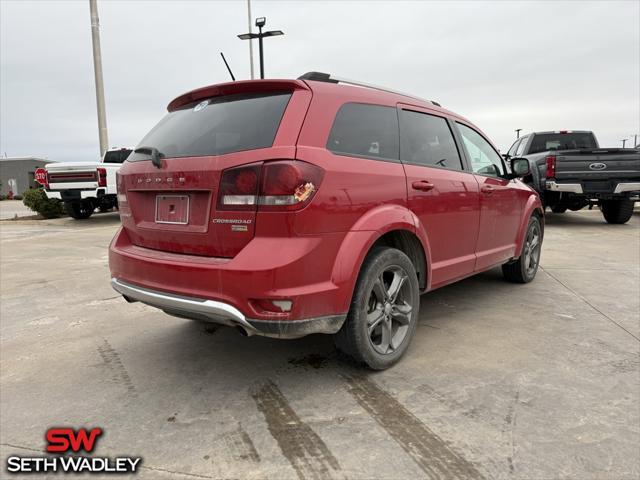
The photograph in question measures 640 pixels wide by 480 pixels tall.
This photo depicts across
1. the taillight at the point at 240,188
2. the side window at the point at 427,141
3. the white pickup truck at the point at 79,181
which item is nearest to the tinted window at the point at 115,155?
the white pickup truck at the point at 79,181

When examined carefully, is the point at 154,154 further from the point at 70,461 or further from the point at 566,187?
the point at 566,187

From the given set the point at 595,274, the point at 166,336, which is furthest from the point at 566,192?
the point at 166,336

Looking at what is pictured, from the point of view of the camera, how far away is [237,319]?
2311 millimetres

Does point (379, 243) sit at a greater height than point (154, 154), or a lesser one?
lesser

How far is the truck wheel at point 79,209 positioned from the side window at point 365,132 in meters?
11.9

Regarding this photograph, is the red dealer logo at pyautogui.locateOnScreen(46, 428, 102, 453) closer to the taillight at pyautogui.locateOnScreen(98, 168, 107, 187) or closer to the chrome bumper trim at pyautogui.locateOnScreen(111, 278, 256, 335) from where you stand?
the chrome bumper trim at pyautogui.locateOnScreen(111, 278, 256, 335)

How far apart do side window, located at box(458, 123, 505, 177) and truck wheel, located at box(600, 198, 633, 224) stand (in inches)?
298

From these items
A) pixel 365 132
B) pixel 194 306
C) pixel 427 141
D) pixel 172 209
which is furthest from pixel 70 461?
pixel 427 141

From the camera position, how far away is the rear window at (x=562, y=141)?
11125 millimetres

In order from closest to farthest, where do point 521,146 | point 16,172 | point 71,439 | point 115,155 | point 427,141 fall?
point 71,439 → point 427,141 → point 521,146 → point 115,155 → point 16,172

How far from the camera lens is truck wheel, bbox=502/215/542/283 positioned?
197 inches

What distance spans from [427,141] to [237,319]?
2.01 m

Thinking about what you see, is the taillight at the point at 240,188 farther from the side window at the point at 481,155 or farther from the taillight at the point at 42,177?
the taillight at the point at 42,177

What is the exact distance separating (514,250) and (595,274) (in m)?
1.60
